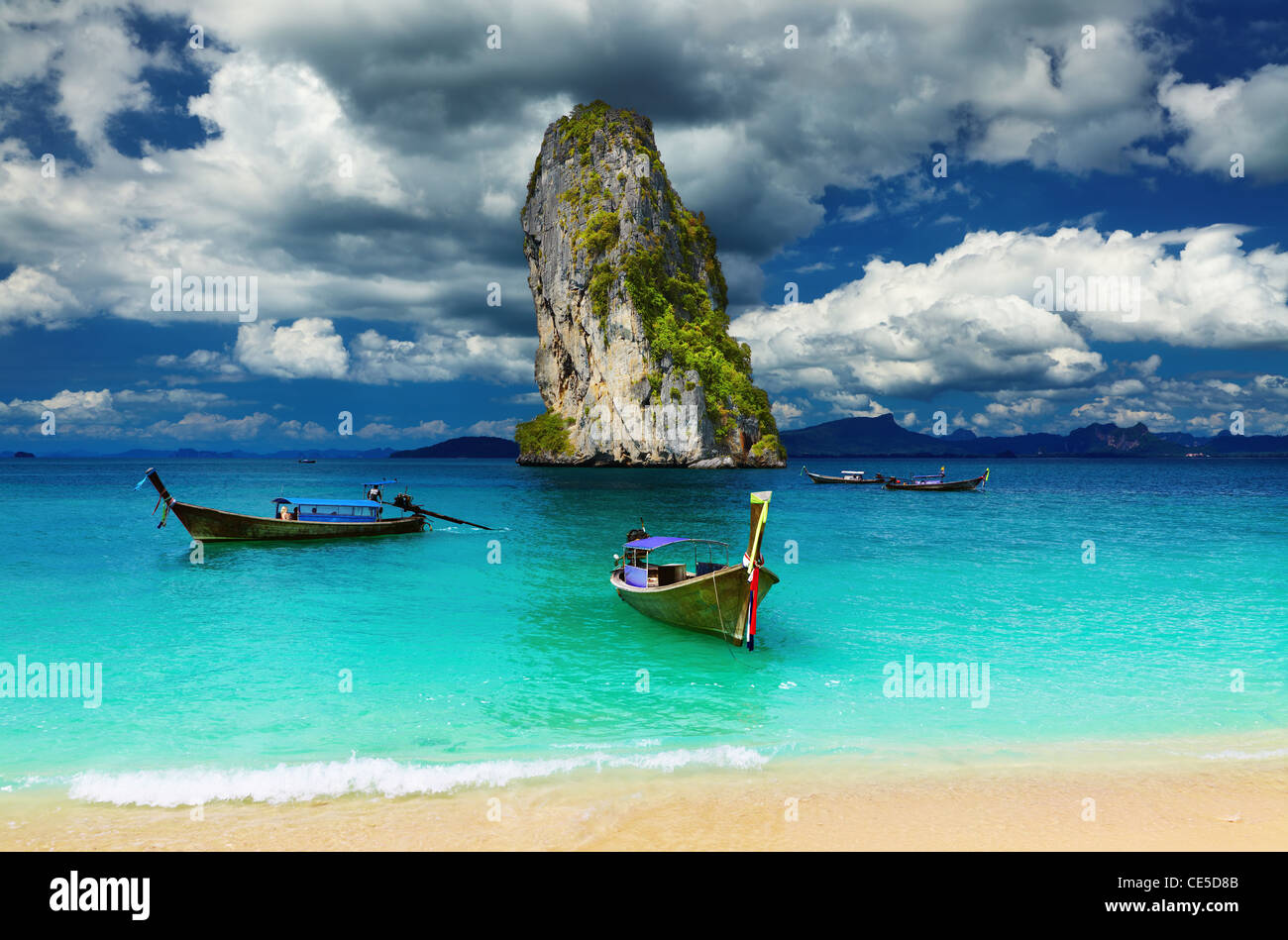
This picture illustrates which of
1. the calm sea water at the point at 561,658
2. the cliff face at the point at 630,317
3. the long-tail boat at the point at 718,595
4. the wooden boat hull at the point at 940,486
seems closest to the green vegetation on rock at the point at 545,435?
the cliff face at the point at 630,317

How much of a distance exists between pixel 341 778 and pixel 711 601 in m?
8.59

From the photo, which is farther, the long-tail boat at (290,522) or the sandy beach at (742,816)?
the long-tail boat at (290,522)

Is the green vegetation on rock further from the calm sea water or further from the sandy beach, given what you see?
the sandy beach

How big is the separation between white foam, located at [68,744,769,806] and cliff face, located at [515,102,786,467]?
99.1m

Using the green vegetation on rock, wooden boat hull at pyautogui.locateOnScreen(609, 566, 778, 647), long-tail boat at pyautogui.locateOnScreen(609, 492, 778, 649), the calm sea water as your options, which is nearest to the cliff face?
Answer: the green vegetation on rock

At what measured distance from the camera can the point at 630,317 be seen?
10781 centimetres

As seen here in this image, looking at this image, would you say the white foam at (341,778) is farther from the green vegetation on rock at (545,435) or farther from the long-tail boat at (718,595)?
the green vegetation on rock at (545,435)

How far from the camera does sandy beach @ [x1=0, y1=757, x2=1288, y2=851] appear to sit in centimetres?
712

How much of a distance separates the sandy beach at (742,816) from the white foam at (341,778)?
25 cm

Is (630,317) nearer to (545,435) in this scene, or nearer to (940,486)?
(545,435)

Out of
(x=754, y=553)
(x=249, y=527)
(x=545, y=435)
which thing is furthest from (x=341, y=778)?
(x=545, y=435)

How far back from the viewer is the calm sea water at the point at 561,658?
10070 millimetres
